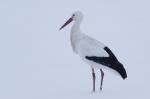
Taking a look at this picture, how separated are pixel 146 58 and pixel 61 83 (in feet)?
17.6

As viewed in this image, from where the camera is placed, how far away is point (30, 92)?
16.8 metres

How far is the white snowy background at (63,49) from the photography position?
1700cm

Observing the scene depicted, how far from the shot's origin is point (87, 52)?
656 inches

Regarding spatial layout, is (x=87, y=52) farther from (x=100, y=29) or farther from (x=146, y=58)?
(x=100, y=29)

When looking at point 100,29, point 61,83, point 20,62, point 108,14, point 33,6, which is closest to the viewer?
point 61,83

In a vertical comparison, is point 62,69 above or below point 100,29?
below

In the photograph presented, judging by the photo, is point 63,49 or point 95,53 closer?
point 95,53

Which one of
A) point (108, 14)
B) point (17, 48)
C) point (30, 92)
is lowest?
point (30, 92)

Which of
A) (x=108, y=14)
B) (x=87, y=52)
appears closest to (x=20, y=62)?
(x=87, y=52)

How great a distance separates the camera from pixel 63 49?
29547mm

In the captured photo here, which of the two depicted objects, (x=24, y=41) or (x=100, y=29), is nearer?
(x=24, y=41)

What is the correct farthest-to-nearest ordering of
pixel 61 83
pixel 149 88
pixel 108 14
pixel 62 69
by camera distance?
pixel 108 14 < pixel 62 69 < pixel 61 83 < pixel 149 88

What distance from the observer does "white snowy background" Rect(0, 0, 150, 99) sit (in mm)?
17000

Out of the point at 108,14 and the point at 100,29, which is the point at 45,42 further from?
the point at 108,14
